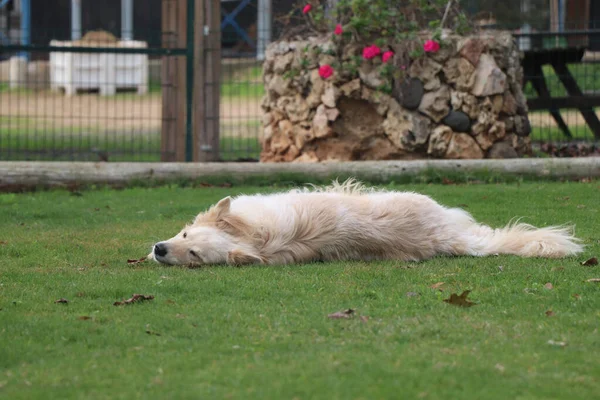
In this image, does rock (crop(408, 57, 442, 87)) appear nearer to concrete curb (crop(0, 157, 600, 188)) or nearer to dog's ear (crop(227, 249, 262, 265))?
concrete curb (crop(0, 157, 600, 188))

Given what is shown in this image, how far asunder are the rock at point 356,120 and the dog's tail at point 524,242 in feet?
18.8

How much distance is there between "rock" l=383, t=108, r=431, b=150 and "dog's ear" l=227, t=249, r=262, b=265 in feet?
21.0

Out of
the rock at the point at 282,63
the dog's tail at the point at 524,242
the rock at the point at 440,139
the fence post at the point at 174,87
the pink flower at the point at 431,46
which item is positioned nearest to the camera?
the dog's tail at the point at 524,242

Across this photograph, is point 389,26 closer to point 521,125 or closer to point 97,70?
point 521,125

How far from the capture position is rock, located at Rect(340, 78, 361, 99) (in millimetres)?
13344

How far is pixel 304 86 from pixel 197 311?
845 centimetres

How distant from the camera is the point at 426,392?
13.6 ft

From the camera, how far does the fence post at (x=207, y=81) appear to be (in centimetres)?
1439

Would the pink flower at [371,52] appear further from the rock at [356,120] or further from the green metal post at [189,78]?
the green metal post at [189,78]

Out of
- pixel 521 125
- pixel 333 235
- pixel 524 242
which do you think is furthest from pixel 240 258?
pixel 521 125

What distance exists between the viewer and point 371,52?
13078mm

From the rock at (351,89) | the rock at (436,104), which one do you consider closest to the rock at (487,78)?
the rock at (436,104)

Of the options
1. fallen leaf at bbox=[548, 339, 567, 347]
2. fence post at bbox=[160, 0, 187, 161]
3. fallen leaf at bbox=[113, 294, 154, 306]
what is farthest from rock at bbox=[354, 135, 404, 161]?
fallen leaf at bbox=[548, 339, 567, 347]

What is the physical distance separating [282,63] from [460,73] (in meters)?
2.63
